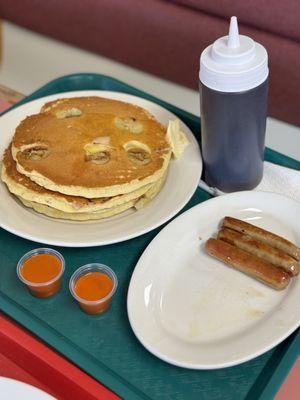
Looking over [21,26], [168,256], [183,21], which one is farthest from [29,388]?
[21,26]

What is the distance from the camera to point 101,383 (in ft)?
3.63

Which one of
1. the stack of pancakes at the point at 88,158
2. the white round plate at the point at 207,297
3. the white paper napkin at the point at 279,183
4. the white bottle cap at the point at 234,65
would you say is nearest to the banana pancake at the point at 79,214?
the stack of pancakes at the point at 88,158

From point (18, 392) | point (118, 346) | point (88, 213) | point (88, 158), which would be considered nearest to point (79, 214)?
point (88, 213)

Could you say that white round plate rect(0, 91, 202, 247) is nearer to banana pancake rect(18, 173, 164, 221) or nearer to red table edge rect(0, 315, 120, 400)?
banana pancake rect(18, 173, 164, 221)

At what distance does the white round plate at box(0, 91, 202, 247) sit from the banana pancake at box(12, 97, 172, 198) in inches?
2.2

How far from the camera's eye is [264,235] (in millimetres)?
1249

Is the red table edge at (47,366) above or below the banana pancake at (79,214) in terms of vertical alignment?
below

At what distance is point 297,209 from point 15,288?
0.64 meters

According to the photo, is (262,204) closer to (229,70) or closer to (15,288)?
(229,70)

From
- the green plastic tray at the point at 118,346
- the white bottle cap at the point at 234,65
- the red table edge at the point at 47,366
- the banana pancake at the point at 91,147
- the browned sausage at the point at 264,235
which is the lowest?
the red table edge at the point at 47,366

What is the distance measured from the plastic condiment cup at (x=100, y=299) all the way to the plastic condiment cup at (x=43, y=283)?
0.03 m

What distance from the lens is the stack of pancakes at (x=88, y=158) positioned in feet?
4.26

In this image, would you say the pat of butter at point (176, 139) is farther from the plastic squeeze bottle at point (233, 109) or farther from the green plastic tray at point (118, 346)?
the green plastic tray at point (118, 346)

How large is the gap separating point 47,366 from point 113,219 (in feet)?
1.18
